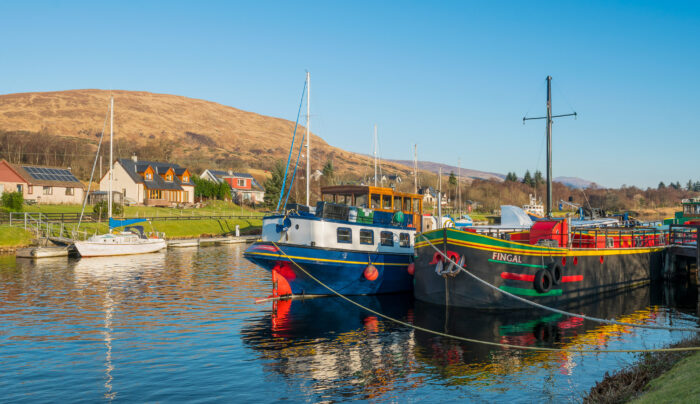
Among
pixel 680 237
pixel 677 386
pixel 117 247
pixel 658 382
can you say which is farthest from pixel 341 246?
pixel 117 247

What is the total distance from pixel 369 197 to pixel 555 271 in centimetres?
1054

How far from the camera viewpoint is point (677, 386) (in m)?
10.3

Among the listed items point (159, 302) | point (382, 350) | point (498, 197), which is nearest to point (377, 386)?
point (382, 350)

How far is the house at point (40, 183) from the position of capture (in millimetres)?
73625

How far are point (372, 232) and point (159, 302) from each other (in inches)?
465

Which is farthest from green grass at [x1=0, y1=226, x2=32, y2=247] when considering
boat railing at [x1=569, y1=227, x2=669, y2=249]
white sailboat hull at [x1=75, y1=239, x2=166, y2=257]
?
boat railing at [x1=569, y1=227, x2=669, y2=249]

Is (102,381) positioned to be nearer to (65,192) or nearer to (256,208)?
(65,192)

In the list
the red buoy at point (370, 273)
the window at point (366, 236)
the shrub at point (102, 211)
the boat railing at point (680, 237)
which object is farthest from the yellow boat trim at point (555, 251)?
the shrub at point (102, 211)

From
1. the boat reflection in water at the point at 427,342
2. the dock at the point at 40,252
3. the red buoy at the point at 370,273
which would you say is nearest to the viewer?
the boat reflection in water at the point at 427,342

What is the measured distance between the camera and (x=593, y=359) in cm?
1747

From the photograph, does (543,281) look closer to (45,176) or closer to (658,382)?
(658,382)

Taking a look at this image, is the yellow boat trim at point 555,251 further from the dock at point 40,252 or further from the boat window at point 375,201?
the dock at point 40,252

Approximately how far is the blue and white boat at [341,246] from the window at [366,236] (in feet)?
0.05

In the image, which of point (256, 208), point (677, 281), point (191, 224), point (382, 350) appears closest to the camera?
point (382, 350)
